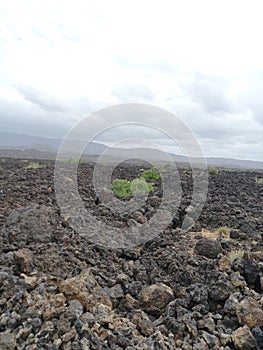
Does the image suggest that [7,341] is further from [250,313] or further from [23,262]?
[250,313]

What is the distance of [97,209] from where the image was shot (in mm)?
7883

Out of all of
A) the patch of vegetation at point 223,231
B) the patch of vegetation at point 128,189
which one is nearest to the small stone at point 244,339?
the patch of vegetation at point 223,231

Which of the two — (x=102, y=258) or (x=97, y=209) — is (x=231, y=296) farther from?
(x=97, y=209)

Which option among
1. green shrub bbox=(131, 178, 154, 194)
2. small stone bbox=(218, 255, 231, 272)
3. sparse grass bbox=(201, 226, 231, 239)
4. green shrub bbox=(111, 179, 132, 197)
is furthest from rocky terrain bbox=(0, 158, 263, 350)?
green shrub bbox=(131, 178, 154, 194)

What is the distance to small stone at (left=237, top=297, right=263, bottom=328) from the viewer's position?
3.64 m

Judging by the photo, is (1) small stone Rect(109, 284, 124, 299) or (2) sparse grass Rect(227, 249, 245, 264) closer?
(1) small stone Rect(109, 284, 124, 299)

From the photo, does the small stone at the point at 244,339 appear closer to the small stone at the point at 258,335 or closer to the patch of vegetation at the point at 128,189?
the small stone at the point at 258,335

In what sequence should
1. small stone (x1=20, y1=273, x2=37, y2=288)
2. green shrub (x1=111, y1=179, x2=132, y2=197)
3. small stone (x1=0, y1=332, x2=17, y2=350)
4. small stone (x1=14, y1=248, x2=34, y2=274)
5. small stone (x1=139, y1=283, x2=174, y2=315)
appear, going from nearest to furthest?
small stone (x1=0, y1=332, x2=17, y2=350), small stone (x1=139, y1=283, x2=174, y2=315), small stone (x1=20, y1=273, x2=37, y2=288), small stone (x1=14, y1=248, x2=34, y2=274), green shrub (x1=111, y1=179, x2=132, y2=197)

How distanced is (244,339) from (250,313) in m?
0.29

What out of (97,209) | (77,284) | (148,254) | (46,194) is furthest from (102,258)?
(46,194)

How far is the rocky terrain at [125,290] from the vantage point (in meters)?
3.45

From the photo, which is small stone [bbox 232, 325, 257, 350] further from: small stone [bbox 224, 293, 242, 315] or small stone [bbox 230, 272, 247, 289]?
small stone [bbox 230, 272, 247, 289]

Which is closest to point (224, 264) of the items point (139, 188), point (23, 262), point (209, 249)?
point (209, 249)

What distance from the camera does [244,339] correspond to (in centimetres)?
346
